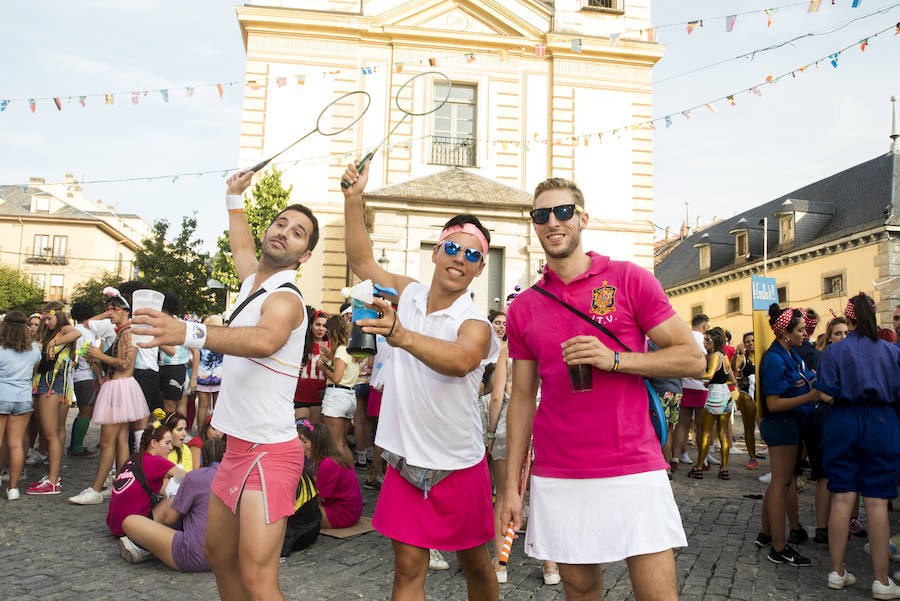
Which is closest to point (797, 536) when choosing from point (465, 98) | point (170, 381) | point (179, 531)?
point (179, 531)

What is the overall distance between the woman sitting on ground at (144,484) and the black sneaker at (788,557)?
4.86 m

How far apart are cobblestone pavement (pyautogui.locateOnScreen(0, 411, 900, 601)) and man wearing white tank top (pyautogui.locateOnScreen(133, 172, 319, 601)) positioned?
1.70 metres

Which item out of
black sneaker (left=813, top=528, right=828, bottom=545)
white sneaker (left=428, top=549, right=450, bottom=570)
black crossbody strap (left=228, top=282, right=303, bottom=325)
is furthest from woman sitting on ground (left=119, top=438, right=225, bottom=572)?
black sneaker (left=813, top=528, right=828, bottom=545)

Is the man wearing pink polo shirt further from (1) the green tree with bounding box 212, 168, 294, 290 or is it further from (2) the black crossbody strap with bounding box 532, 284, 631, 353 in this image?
(1) the green tree with bounding box 212, 168, 294, 290

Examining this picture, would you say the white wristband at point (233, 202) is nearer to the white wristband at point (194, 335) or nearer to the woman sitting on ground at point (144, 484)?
the white wristband at point (194, 335)

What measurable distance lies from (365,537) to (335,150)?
14.8 meters

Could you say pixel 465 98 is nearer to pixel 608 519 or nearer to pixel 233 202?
Result: pixel 233 202

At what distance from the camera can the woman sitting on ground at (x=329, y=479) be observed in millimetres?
5926

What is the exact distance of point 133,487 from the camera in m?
5.39

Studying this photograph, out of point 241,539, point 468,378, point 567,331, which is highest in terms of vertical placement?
point 567,331

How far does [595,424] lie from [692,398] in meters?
7.67

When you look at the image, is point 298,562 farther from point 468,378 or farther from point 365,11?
point 365,11

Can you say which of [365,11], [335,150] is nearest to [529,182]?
[335,150]

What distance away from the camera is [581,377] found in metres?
2.59
